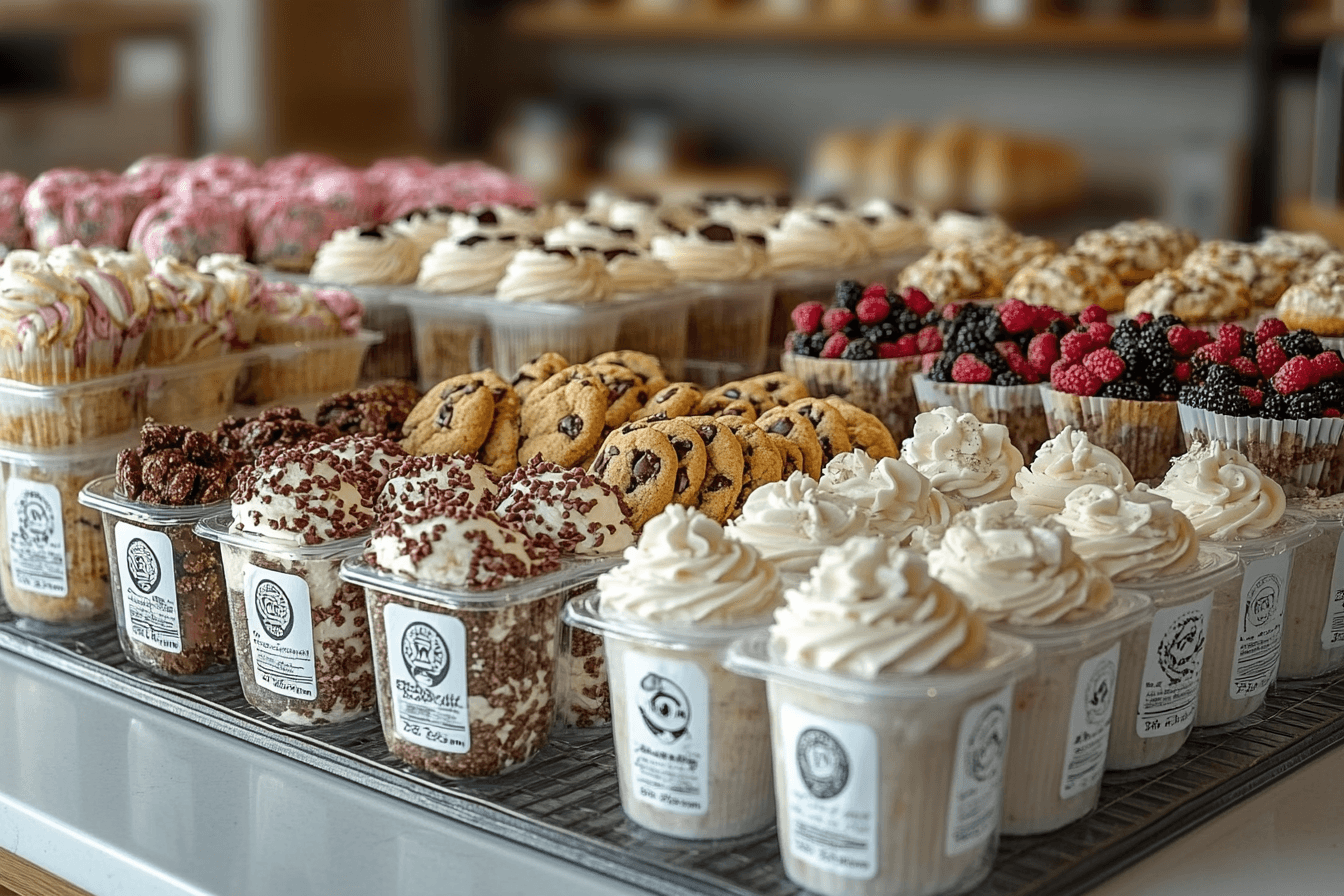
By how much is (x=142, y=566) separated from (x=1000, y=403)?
114 centimetres

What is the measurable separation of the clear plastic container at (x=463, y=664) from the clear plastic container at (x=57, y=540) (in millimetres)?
640

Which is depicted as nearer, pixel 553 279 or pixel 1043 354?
pixel 1043 354

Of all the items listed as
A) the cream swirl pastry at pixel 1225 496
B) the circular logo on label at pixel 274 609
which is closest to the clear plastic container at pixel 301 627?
the circular logo on label at pixel 274 609

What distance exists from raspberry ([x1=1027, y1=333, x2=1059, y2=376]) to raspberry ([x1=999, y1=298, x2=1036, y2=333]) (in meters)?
0.06

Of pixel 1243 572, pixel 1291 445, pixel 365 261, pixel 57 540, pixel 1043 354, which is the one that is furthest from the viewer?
pixel 365 261

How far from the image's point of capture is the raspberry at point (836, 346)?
2.34 meters

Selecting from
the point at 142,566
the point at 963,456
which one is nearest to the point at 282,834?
the point at 142,566

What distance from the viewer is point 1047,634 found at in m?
1.39

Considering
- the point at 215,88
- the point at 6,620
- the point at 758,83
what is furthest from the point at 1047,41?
the point at 6,620

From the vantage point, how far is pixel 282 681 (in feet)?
5.63

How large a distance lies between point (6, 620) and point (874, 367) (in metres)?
1.24

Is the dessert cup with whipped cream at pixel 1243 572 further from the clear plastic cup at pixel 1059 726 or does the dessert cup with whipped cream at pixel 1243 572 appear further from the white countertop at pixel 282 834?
the clear plastic cup at pixel 1059 726

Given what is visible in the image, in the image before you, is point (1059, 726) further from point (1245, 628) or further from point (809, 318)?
point (809, 318)

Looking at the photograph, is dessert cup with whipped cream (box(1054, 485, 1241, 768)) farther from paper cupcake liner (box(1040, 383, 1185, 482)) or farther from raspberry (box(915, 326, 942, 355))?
raspberry (box(915, 326, 942, 355))
